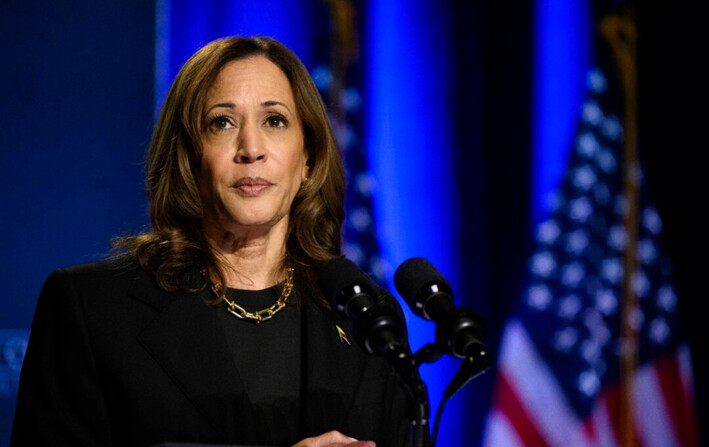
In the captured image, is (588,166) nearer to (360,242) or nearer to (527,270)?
(527,270)

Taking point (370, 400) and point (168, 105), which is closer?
point (370, 400)

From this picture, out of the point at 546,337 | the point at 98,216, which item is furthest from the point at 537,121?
the point at 98,216

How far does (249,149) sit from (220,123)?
12 cm

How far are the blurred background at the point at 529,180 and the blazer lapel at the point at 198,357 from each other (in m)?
1.66

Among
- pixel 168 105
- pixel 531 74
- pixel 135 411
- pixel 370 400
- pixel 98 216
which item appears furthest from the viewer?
pixel 531 74

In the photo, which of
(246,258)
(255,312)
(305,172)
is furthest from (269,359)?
(305,172)

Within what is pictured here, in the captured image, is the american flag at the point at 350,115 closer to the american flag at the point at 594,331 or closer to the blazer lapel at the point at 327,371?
the american flag at the point at 594,331

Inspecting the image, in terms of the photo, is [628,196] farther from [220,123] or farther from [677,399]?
[220,123]

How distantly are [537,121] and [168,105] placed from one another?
214 centimetres

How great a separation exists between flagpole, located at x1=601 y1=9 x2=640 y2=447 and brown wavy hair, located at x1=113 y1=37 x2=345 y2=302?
1.99m

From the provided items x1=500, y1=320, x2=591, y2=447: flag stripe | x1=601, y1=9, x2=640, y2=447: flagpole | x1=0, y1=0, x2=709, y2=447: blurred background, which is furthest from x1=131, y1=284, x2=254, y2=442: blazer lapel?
x1=601, y1=9, x2=640, y2=447: flagpole

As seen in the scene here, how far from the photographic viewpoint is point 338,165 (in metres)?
2.24

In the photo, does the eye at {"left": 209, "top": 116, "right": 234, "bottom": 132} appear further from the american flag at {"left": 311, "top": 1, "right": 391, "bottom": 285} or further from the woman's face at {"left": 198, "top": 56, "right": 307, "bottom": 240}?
the american flag at {"left": 311, "top": 1, "right": 391, "bottom": 285}

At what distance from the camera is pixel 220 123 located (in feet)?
6.63
